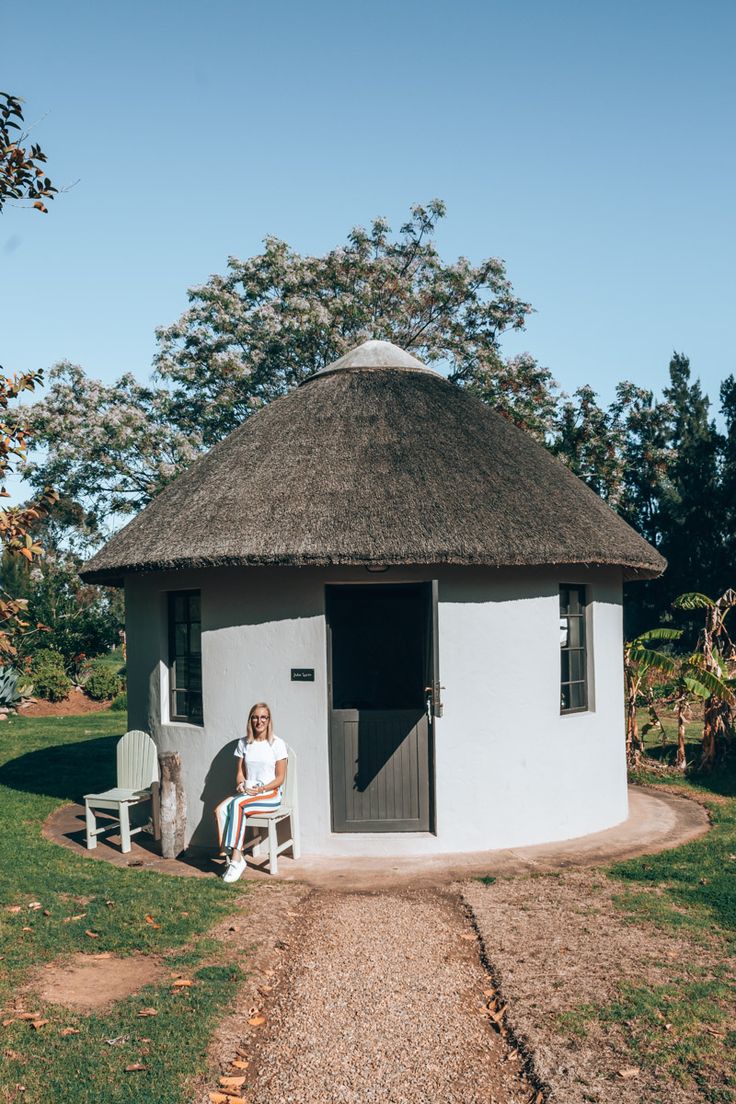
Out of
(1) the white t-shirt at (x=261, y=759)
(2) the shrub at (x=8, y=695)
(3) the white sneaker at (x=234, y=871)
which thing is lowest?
(3) the white sneaker at (x=234, y=871)

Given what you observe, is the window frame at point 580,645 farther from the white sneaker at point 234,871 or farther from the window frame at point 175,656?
the window frame at point 175,656

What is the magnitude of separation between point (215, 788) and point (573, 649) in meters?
4.30

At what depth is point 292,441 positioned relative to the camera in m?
10.7

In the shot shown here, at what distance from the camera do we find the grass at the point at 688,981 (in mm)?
4906

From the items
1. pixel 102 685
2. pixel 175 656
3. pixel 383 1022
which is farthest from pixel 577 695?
pixel 102 685

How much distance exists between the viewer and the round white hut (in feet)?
30.4

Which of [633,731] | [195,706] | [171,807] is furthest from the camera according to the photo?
[633,731]

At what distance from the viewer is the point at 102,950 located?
6.68 meters

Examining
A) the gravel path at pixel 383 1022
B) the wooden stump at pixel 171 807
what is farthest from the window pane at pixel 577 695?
the wooden stump at pixel 171 807

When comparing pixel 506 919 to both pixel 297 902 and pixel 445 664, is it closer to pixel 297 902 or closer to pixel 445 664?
pixel 297 902

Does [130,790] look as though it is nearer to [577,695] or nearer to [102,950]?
[102,950]

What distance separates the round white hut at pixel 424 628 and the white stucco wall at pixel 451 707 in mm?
21

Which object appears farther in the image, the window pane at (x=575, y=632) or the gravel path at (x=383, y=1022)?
the window pane at (x=575, y=632)

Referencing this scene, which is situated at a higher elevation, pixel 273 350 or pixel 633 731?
pixel 273 350
